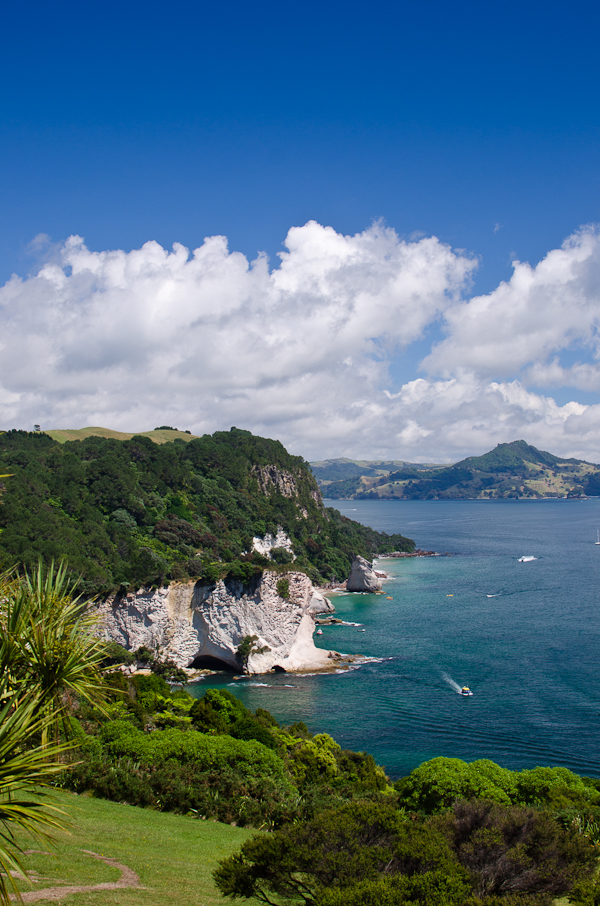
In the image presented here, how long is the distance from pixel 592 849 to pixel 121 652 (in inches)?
1613

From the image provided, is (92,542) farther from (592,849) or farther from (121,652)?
(592,849)

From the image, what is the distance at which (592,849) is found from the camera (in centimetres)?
1377

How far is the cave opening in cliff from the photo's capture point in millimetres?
54531

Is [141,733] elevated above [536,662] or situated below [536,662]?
above

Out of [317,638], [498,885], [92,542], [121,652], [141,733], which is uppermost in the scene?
[92,542]

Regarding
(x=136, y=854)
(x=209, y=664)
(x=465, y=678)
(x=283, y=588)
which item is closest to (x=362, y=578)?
(x=283, y=588)

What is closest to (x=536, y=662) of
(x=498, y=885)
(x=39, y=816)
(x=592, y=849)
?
(x=592, y=849)

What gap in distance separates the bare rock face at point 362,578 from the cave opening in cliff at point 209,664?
39041 millimetres

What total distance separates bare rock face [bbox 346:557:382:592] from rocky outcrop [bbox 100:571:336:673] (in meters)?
33.7

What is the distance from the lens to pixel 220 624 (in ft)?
178

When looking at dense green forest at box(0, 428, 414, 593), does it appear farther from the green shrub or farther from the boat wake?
the boat wake

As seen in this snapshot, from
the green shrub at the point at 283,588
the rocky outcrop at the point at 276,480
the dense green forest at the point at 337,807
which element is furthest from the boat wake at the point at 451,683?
the rocky outcrop at the point at 276,480

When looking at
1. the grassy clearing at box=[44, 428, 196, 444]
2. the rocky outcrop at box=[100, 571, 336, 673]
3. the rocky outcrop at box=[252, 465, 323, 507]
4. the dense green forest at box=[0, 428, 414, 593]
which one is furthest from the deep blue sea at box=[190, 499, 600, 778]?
the grassy clearing at box=[44, 428, 196, 444]

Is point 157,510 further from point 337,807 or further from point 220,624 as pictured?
point 337,807
